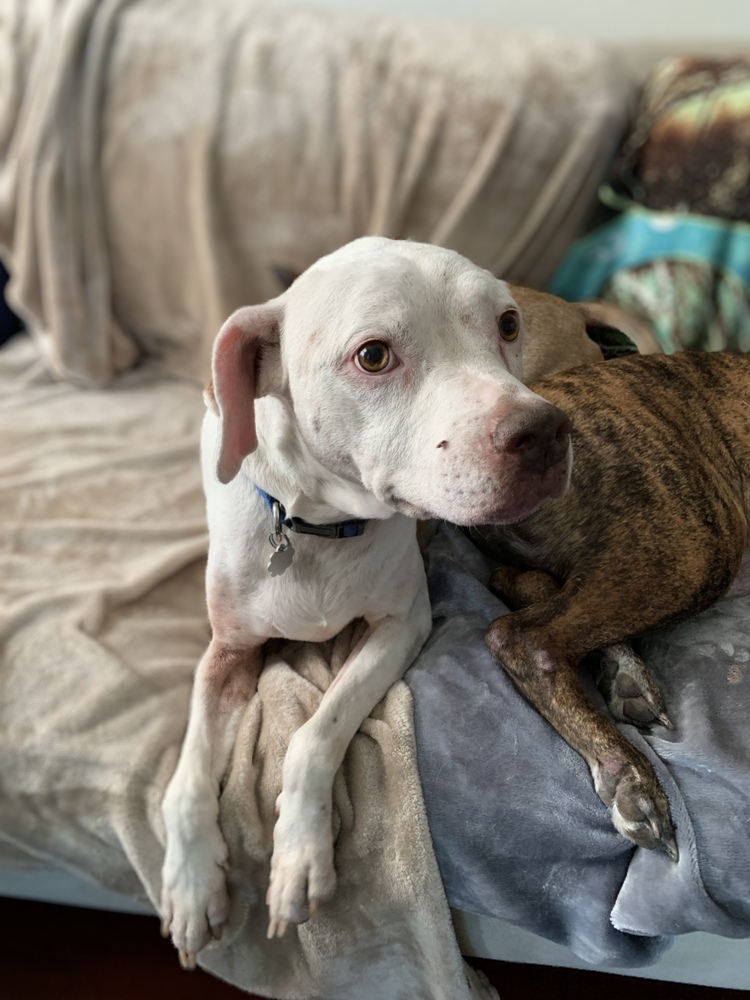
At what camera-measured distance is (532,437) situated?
0.99m

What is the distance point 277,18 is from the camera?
7.55 ft

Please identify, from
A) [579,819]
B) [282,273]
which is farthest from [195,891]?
[282,273]

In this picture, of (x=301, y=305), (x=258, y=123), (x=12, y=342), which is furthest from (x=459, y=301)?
(x=12, y=342)

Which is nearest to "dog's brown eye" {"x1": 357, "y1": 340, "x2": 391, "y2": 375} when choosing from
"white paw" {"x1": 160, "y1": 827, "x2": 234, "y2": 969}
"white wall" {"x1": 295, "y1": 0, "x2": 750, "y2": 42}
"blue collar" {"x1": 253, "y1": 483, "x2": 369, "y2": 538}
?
"blue collar" {"x1": 253, "y1": 483, "x2": 369, "y2": 538}

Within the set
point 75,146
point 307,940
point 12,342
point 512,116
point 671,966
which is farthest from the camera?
point 12,342

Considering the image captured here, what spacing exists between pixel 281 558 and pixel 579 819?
618 millimetres

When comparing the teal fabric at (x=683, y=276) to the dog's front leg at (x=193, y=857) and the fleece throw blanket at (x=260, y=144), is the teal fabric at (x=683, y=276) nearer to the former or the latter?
the fleece throw blanket at (x=260, y=144)

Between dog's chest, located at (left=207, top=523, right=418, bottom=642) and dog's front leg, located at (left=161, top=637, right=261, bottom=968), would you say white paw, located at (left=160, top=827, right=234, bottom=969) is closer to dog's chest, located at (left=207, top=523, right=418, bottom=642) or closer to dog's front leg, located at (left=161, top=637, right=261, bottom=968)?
dog's front leg, located at (left=161, top=637, right=261, bottom=968)

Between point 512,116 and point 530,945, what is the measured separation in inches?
76.5

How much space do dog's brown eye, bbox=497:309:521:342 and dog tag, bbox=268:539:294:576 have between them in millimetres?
478

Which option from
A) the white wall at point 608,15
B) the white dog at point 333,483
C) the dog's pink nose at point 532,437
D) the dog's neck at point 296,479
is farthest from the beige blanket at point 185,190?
the dog's pink nose at point 532,437

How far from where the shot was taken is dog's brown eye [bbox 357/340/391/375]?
3.47 feet

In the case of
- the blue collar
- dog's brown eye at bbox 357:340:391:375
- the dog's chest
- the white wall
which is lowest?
the dog's chest

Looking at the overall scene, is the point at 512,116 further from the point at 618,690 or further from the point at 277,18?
the point at 618,690
